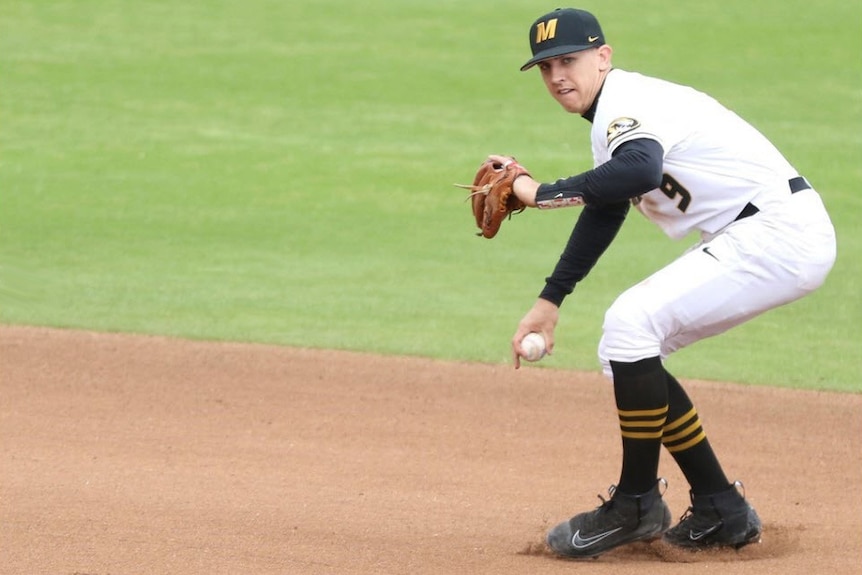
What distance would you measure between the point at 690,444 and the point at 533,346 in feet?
2.12

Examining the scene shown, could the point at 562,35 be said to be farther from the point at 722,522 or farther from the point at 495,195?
the point at 722,522

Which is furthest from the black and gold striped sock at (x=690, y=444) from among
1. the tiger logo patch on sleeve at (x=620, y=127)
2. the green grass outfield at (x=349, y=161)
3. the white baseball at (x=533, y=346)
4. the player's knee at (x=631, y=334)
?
the green grass outfield at (x=349, y=161)

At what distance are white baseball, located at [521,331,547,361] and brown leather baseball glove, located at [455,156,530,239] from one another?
1.27 ft

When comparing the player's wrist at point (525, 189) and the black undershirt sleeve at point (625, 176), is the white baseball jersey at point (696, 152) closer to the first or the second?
the black undershirt sleeve at point (625, 176)

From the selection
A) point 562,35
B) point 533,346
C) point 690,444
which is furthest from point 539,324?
point 562,35

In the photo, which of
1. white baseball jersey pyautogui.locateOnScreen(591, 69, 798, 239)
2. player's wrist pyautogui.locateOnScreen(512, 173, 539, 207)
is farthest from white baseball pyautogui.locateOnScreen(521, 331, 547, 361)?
white baseball jersey pyautogui.locateOnScreen(591, 69, 798, 239)

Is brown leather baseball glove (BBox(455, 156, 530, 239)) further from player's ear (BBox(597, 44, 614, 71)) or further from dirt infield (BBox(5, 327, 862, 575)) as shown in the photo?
dirt infield (BBox(5, 327, 862, 575))

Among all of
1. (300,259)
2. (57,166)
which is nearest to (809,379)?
(300,259)

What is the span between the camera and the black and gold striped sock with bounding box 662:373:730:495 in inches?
181

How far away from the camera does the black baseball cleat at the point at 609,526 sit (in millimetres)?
4469

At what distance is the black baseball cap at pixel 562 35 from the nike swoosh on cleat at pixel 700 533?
171 cm

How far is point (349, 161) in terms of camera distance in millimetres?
13688

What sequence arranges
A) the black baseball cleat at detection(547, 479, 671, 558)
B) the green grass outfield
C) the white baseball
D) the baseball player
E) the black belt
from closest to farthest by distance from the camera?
the baseball player → the black belt → the black baseball cleat at detection(547, 479, 671, 558) → the white baseball → the green grass outfield

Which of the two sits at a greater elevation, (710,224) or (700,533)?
(710,224)
